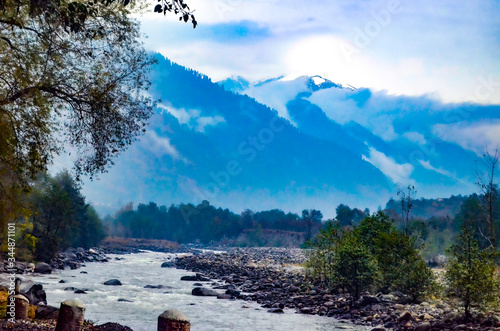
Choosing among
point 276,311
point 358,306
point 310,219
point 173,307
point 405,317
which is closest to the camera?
point 405,317

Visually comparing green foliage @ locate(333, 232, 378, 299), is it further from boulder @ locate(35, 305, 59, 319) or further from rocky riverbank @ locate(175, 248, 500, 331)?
boulder @ locate(35, 305, 59, 319)

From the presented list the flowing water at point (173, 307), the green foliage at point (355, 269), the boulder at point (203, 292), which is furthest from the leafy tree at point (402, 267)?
the boulder at point (203, 292)

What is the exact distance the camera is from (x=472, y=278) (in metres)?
17.3

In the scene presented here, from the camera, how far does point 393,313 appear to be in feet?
68.2

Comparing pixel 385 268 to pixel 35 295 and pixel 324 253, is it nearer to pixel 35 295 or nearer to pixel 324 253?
pixel 324 253

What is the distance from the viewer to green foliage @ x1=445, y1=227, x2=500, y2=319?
1700cm

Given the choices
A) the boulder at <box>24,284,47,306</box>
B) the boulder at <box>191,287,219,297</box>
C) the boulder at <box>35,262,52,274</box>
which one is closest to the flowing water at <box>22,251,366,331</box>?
the boulder at <box>191,287,219,297</box>

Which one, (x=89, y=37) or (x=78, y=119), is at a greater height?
(x=89, y=37)

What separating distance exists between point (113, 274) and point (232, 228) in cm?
10069

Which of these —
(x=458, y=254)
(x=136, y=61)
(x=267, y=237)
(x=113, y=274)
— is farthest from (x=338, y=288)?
(x=267, y=237)

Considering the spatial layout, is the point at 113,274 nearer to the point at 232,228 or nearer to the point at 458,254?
the point at 458,254

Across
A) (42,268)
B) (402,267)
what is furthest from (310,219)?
(402,267)

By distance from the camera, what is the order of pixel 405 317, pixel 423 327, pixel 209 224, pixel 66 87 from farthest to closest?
pixel 209 224
pixel 405 317
pixel 423 327
pixel 66 87

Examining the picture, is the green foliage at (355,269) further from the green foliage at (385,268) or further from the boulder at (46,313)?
the boulder at (46,313)
